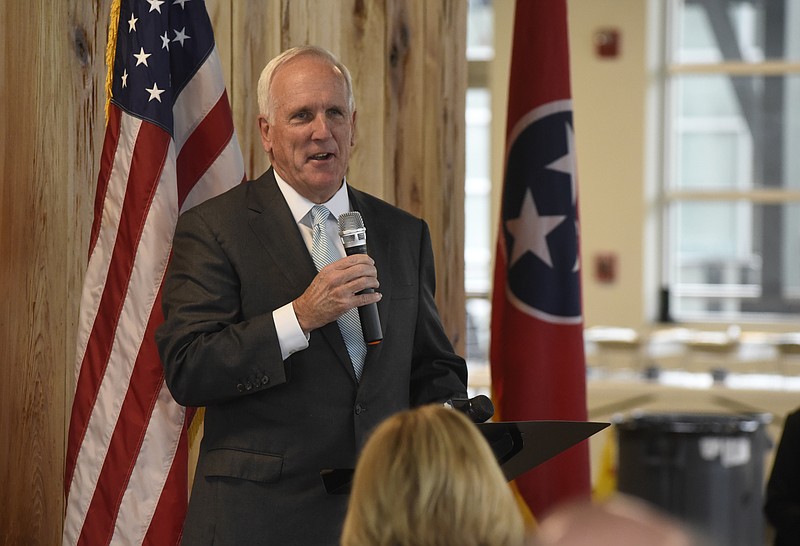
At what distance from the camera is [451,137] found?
338 cm

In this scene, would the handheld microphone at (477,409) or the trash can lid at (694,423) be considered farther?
the trash can lid at (694,423)

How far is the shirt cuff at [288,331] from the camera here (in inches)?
73.3

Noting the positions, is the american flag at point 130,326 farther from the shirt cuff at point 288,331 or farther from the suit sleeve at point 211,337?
the shirt cuff at point 288,331

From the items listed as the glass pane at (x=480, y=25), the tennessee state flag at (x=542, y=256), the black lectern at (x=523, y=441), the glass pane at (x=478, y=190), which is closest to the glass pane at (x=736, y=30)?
the glass pane at (x=480, y=25)

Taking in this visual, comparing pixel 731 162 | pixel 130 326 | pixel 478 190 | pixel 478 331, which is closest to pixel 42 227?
pixel 130 326

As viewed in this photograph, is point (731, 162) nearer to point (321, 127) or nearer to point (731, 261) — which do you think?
point (731, 261)

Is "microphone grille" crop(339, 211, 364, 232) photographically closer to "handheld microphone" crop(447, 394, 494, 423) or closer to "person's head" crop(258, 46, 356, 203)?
"person's head" crop(258, 46, 356, 203)

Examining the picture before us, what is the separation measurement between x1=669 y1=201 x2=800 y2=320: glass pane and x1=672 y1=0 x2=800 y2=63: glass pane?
104 cm

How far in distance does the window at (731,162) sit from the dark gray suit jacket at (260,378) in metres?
5.98

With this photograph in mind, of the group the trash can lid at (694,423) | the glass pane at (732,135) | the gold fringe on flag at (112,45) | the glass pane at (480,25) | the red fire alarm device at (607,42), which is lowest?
the trash can lid at (694,423)

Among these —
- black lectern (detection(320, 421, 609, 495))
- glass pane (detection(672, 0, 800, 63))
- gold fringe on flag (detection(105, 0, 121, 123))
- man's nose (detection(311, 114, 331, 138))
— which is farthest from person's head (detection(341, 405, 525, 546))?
glass pane (detection(672, 0, 800, 63))

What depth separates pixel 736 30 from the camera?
7.66 metres

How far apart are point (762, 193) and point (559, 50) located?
4.70 m

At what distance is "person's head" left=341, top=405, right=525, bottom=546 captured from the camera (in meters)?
1.05
